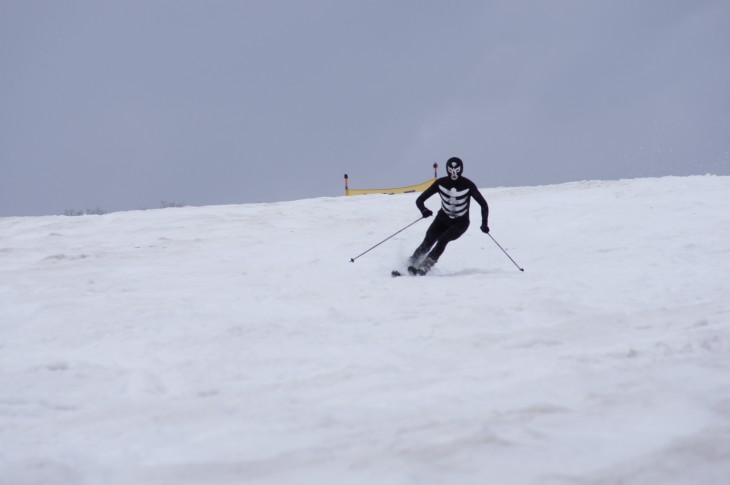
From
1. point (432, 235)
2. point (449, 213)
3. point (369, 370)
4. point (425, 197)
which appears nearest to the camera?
point (369, 370)

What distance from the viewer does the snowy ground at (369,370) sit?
2508 millimetres

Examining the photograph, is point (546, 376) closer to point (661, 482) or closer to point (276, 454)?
point (661, 482)

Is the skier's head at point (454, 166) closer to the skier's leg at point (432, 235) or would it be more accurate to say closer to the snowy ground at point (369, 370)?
the skier's leg at point (432, 235)

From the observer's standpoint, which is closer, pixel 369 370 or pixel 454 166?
pixel 369 370

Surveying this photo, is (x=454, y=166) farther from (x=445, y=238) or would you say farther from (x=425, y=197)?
(x=445, y=238)

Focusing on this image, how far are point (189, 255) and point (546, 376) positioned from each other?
709 cm

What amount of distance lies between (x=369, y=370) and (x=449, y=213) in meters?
4.74

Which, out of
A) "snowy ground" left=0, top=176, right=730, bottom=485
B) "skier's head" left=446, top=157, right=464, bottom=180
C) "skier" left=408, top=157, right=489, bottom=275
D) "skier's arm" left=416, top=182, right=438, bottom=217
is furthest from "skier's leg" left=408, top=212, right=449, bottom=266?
"skier's head" left=446, top=157, right=464, bottom=180

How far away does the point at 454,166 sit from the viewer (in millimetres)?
7930

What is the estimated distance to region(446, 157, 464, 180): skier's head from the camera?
793 centimetres

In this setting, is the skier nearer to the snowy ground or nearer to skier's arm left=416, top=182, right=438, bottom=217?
skier's arm left=416, top=182, right=438, bottom=217

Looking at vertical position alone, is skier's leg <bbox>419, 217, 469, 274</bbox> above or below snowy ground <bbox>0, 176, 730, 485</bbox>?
above

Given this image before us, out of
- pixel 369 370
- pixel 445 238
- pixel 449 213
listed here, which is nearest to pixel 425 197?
pixel 449 213

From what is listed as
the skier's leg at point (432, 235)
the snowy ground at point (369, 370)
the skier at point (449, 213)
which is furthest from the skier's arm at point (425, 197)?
the snowy ground at point (369, 370)
